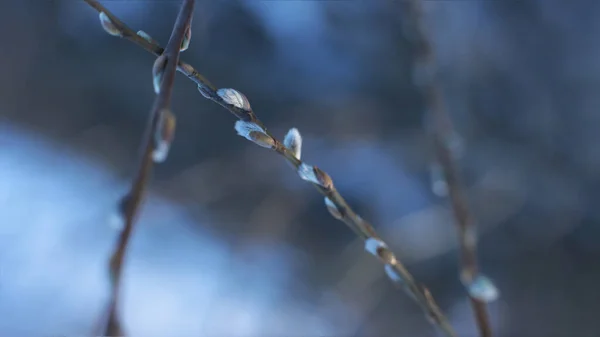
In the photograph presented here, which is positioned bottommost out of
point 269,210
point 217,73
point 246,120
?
point 246,120

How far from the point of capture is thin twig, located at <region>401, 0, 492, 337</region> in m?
0.31

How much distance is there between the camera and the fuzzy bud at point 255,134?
180 millimetres

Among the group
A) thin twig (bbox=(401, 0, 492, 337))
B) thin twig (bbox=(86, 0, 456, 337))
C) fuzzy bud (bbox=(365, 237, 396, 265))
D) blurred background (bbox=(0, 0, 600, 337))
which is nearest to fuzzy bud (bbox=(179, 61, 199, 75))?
thin twig (bbox=(86, 0, 456, 337))

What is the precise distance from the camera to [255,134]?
0.18 metres

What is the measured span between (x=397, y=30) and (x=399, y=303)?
13.5 inches

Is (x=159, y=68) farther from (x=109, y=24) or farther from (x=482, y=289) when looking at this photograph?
(x=482, y=289)

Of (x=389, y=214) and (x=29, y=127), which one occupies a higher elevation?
(x=29, y=127)

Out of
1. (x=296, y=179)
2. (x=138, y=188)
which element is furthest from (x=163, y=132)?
(x=296, y=179)

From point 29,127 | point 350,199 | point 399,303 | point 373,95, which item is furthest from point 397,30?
point 29,127

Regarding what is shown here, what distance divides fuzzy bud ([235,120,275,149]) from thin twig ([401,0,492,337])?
0.19 metres

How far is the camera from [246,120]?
0.62ft

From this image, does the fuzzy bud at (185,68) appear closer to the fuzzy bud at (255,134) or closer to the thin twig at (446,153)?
the fuzzy bud at (255,134)

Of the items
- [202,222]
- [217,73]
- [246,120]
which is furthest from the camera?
[202,222]

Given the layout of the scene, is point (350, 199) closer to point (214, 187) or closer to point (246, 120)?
point (214, 187)
